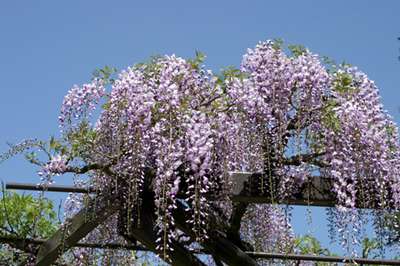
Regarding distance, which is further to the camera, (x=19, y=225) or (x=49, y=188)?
(x=19, y=225)

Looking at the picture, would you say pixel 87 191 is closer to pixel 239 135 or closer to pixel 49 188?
pixel 49 188

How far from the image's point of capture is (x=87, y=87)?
4562 mm

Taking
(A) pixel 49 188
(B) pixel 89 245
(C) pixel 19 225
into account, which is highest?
(A) pixel 49 188

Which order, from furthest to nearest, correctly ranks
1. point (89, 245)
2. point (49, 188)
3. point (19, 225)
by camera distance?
1. point (19, 225)
2. point (89, 245)
3. point (49, 188)

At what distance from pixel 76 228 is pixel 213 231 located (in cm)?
Result: 98

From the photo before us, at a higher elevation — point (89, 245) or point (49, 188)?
point (49, 188)

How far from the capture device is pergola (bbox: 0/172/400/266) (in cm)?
435

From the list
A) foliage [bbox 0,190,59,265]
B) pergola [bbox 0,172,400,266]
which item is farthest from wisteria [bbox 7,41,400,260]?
foliage [bbox 0,190,59,265]

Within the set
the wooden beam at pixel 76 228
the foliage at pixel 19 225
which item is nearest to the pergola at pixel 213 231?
the wooden beam at pixel 76 228

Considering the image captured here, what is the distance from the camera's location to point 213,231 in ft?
15.1

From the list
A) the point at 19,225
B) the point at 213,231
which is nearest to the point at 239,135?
the point at 213,231

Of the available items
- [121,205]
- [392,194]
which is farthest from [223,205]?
[392,194]

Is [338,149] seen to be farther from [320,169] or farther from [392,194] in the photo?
[392,194]

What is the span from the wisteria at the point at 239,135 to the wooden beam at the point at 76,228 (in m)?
0.17
